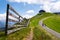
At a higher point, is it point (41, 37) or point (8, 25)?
point (8, 25)

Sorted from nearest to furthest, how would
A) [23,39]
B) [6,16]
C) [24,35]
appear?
[6,16] < [23,39] < [24,35]

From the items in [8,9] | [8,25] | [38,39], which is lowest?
[38,39]

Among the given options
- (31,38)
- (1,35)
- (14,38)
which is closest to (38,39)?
(31,38)

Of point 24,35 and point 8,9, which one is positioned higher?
point 8,9

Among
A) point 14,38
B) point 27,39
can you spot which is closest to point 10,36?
point 14,38

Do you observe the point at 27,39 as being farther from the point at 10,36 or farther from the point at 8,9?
the point at 8,9

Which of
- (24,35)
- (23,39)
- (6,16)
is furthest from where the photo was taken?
(24,35)

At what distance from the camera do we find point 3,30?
16.1 meters

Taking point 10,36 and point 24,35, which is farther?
point 24,35

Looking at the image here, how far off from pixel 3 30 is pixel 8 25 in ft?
2.28

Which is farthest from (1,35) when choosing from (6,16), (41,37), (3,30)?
(41,37)

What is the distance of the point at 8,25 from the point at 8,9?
1.25 m

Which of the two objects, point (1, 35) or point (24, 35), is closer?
point (1, 35)

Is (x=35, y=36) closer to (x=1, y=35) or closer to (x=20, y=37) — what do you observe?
(x=20, y=37)
